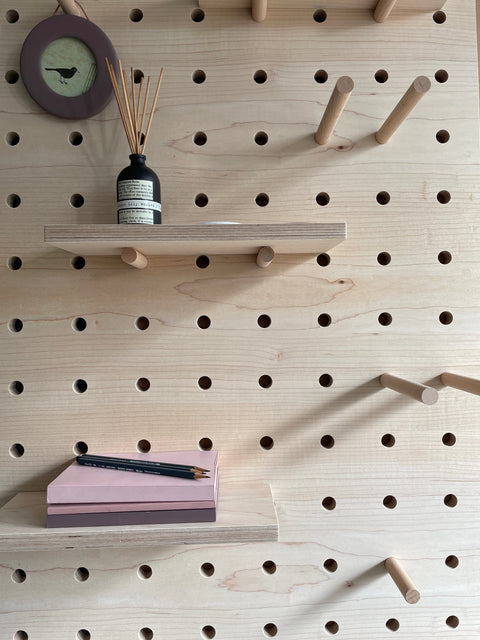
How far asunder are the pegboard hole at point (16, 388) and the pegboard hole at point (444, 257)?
2.50ft

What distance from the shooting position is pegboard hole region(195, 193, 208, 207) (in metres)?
0.98

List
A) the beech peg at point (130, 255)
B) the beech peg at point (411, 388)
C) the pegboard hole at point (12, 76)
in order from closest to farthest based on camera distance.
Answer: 1. the beech peg at point (411, 388)
2. the beech peg at point (130, 255)
3. the pegboard hole at point (12, 76)

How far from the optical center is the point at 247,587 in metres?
0.96

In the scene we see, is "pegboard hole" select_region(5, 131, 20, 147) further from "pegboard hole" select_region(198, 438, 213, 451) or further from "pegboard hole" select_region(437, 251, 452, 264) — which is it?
"pegboard hole" select_region(437, 251, 452, 264)

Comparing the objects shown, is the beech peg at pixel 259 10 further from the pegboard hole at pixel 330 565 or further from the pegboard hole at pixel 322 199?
the pegboard hole at pixel 330 565

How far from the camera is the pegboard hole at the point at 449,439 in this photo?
980 millimetres

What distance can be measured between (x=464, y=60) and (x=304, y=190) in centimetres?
37

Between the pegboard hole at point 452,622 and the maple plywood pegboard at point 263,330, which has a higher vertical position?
the maple plywood pegboard at point 263,330

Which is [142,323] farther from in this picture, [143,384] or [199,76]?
[199,76]

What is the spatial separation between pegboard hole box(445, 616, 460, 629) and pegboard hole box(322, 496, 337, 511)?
0.28 metres

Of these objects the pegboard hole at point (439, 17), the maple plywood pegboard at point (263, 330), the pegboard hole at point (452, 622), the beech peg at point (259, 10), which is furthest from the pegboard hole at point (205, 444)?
the pegboard hole at point (439, 17)

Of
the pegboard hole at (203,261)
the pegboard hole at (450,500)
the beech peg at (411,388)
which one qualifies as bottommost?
the pegboard hole at (450,500)

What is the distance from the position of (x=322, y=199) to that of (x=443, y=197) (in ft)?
0.71

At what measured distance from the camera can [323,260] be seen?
38.5 inches
